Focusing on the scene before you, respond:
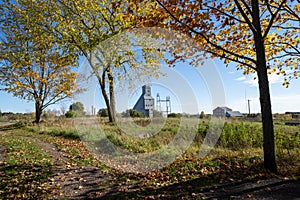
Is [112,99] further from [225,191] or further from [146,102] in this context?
[225,191]

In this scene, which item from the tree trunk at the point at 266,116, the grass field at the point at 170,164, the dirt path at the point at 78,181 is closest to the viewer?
the dirt path at the point at 78,181

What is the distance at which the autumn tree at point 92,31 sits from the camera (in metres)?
13.0

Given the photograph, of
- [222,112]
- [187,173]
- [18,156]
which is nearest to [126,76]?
[222,112]

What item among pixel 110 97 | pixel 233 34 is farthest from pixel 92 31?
pixel 233 34

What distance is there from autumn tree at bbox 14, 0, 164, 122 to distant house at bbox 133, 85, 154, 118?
243cm

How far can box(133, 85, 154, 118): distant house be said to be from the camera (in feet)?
37.3

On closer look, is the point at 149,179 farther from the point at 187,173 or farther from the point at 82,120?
the point at 82,120

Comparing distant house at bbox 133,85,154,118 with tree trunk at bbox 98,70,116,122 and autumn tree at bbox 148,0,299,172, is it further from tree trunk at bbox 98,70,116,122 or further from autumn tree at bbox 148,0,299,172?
autumn tree at bbox 148,0,299,172

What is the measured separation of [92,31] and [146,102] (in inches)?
247

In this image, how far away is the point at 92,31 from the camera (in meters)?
13.2

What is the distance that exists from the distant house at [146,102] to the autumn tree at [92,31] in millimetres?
2431

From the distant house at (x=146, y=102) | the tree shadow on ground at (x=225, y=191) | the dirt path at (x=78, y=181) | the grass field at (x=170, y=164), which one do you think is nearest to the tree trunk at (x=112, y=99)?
the distant house at (x=146, y=102)

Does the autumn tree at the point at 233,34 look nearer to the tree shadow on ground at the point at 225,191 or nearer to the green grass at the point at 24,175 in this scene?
the tree shadow on ground at the point at 225,191

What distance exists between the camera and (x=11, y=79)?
16578 millimetres
